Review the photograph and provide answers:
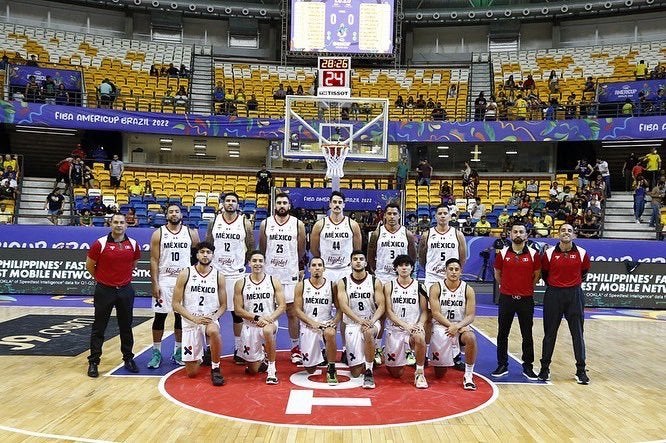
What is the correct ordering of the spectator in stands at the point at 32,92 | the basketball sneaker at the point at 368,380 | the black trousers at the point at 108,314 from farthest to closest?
the spectator in stands at the point at 32,92, the black trousers at the point at 108,314, the basketball sneaker at the point at 368,380

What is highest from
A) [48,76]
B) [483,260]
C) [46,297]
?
[48,76]

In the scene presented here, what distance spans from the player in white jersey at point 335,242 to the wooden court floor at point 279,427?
6.86 feet

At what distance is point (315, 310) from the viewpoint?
686 centimetres

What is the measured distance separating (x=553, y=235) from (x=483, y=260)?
325 cm

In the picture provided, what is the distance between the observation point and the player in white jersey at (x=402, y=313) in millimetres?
6664

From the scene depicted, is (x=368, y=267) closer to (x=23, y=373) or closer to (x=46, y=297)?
(x=23, y=373)

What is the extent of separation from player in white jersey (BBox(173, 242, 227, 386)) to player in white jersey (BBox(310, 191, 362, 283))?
4.54 feet

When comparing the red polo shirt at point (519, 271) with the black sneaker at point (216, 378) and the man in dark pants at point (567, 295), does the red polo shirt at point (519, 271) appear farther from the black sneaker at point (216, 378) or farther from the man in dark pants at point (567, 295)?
the black sneaker at point (216, 378)

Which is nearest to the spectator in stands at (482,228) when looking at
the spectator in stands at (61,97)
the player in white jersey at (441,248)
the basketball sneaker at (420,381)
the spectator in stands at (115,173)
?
the player in white jersey at (441,248)

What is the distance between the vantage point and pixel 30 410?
5348 mm

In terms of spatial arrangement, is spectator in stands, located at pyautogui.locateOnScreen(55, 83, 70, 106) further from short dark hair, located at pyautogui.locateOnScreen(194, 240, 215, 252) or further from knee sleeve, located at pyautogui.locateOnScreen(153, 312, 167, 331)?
short dark hair, located at pyautogui.locateOnScreen(194, 240, 215, 252)

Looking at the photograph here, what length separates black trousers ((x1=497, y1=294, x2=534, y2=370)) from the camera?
699 cm

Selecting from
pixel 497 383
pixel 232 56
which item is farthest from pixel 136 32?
pixel 497 383

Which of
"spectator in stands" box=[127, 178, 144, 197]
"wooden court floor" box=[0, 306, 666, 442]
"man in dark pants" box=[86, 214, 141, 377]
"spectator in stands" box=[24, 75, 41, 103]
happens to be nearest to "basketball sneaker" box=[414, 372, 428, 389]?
"wooden court floor" box=[0, 306, 666, 442]
